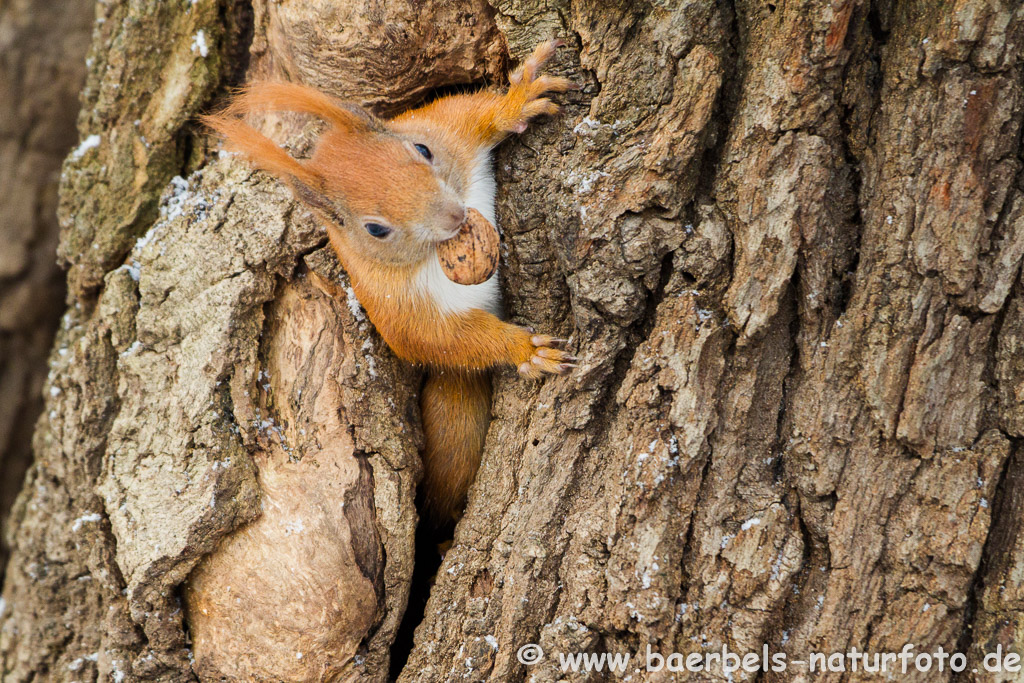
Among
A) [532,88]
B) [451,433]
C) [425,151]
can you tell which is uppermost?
[532,88]

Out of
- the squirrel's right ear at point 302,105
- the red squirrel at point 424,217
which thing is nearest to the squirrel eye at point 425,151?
the red squirrel at point 424,217

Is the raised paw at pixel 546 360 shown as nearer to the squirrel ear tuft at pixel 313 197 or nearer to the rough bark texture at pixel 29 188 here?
the squirrel ear tuft at pixel 313 197

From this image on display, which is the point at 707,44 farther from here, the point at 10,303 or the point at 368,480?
the point at 10,303

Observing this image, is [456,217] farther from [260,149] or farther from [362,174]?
[260,149]

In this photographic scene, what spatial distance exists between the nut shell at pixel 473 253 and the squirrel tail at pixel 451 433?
15.9 inches

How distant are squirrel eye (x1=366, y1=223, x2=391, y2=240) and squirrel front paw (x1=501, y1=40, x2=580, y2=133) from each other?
0.49 meters

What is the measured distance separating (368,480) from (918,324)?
142cm

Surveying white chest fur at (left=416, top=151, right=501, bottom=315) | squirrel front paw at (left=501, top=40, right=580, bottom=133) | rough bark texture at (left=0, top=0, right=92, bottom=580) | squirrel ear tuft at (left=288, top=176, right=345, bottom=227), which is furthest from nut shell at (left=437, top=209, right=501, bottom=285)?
rough bark texture at (left=0, top=0, right=92, bottom=580)

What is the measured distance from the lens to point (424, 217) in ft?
7.57

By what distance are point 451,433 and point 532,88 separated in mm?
1042

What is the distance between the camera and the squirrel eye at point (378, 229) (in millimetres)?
2385

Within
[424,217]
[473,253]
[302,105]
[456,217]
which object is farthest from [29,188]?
[473,253]

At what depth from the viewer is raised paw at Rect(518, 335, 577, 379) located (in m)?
2.05

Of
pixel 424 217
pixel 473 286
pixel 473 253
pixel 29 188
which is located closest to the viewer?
pixel 473 253
